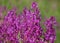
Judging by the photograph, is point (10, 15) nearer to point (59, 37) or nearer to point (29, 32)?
point (29, 32)

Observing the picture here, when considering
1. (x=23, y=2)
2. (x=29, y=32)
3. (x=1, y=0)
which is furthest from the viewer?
(x=23, y=2)

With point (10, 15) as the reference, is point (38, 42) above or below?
below

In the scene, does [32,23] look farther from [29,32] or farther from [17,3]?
[17,3]

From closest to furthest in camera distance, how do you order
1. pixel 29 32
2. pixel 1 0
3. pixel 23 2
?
1. pixel 29 32
2. pixel 1 0
3. pixel 23 2

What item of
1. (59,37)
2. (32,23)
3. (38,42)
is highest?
(32,23)

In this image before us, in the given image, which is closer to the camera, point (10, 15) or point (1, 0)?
point (10, 15)

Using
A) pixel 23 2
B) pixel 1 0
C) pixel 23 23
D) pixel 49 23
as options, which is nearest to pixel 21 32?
pixel 23 23
